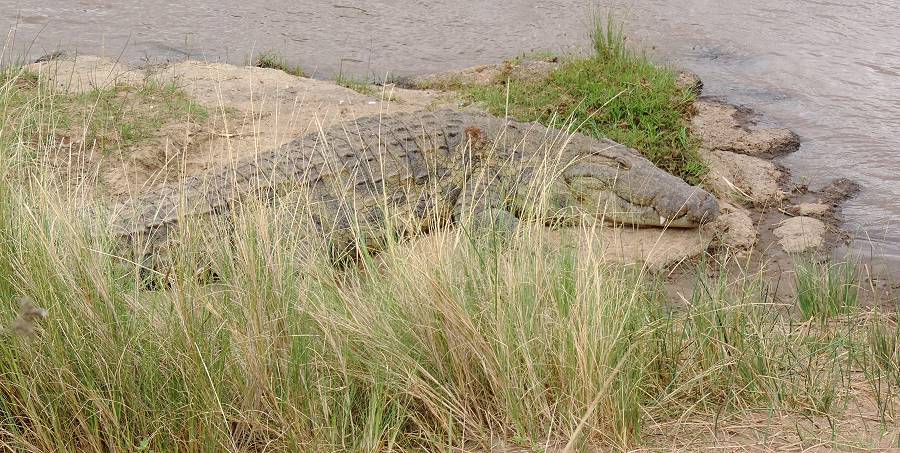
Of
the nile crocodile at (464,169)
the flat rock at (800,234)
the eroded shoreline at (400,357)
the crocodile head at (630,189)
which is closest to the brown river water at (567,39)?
the flat rock at (800,234)

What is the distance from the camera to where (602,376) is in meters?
3.05

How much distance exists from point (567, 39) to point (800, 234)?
13.4 ft

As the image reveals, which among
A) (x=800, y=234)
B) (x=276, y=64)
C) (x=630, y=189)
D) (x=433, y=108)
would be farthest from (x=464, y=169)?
(x=276, y=64)

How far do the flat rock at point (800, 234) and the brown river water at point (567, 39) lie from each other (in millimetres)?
1054

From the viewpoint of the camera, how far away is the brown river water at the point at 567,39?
8.07m

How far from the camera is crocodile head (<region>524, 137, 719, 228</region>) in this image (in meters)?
6.01

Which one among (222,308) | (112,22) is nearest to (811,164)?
(222,308)

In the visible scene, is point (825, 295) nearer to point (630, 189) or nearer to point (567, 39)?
point (630, 189)

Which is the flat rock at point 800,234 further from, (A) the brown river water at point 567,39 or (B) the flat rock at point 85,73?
(B) the flat rock at point 85,73

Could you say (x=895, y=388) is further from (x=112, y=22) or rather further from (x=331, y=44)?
(x=112, y=22)

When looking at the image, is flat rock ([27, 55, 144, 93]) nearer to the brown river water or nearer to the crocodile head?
the brown river water

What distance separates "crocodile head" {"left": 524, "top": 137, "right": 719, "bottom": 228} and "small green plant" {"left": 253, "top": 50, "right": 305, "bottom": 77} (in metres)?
2.97

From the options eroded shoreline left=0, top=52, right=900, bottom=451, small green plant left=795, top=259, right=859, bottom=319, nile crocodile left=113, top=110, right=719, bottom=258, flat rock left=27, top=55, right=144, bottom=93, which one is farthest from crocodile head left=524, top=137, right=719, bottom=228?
flat rock left=27, top=55, right=144, bottom=93

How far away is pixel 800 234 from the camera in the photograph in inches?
238
